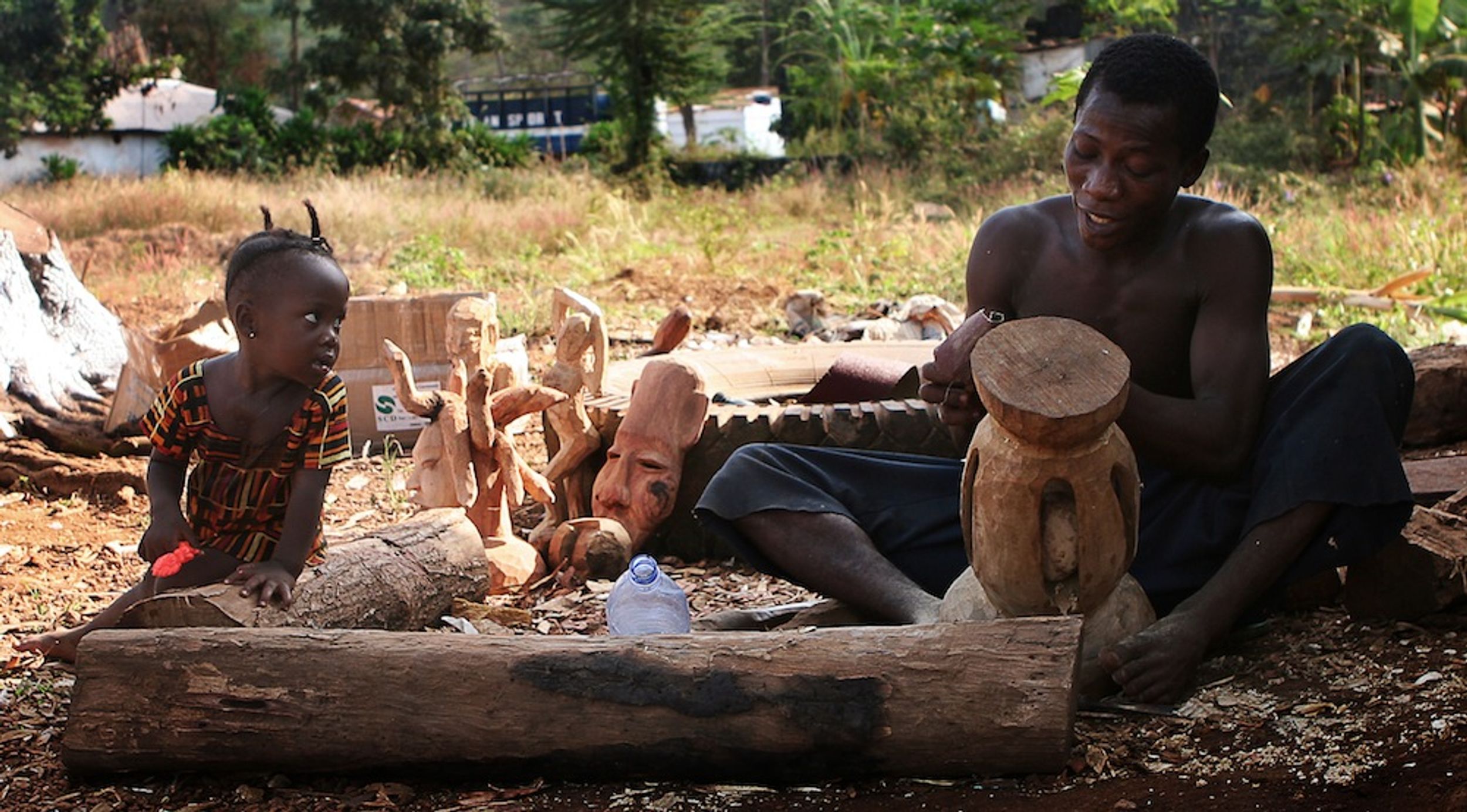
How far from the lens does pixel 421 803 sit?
257 cm

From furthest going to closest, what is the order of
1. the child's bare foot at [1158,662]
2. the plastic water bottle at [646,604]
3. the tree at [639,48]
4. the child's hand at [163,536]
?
the tree at [639,48], the plastic water bottle at [646,604], the child's hand at [163,536], the child's bare foot at [1158,662]

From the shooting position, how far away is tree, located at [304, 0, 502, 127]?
71.5ft

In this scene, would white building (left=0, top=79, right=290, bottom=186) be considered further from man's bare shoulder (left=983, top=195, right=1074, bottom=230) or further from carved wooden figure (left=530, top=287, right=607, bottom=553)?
man's bare shoulder (left=983, top=195, right=1074, bottom=230)

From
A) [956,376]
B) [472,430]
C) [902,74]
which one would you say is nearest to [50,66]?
[902,74]

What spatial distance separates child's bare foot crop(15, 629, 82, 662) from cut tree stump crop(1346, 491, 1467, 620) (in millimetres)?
2847

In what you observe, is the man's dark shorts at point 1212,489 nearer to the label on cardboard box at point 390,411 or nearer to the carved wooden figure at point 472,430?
the carved wooden figure at point 472,430

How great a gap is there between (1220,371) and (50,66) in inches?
861

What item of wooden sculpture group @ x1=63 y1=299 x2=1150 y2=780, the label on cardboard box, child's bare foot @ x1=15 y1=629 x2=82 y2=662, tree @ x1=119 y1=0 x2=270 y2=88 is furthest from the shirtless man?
tree @ x1=119 y1=0 x2=270 y2=88

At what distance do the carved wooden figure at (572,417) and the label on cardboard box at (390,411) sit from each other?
1.38m

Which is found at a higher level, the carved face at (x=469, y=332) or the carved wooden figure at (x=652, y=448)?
the carved face at (x=469, y=332)

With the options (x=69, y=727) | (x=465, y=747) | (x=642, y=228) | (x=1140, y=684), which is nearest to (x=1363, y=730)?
(x=1140, y=684)

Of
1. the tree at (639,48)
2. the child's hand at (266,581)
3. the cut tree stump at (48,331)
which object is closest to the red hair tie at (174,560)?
the child's hand at (266,581)

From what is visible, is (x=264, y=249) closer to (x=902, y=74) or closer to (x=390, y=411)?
(x=390, y=411)

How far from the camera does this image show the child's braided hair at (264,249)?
3.07 meters
